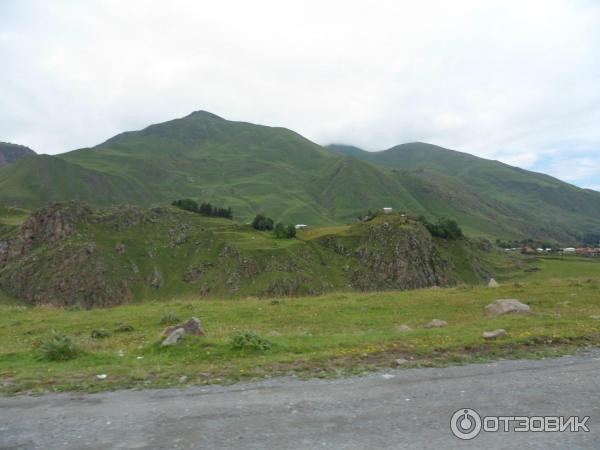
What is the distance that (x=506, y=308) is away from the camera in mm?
21562

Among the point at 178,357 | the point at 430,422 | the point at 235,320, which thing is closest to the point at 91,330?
the point at 235,320

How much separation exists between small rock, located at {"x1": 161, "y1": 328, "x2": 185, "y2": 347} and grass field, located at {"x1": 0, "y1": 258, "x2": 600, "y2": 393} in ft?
0.95

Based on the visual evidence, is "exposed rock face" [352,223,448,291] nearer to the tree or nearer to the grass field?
the tree

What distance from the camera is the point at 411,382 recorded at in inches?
456

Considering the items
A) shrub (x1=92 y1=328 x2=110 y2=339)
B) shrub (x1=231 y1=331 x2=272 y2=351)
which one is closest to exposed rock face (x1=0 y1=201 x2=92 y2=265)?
shrub (x1=92 y1=328 x2=110 y2=339)

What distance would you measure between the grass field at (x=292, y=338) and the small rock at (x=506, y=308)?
87 centimetres

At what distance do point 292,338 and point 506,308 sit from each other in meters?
11.1

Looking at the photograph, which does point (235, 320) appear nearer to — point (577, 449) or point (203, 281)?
point (577, 449)

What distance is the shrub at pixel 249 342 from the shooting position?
15.0 m

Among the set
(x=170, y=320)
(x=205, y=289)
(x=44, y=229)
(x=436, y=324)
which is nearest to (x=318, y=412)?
(x=436, y=324)

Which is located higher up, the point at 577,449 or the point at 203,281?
the point at 577,449

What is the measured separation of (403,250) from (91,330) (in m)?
169

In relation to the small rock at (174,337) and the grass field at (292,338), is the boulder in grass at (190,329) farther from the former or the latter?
the grass field at (292,338)

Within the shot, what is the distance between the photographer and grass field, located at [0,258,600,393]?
13031 mm
